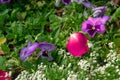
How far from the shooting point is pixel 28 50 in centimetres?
310

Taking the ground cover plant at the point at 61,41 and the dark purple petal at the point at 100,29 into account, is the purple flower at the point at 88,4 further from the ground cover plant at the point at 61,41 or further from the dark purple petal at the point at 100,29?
the dark purple petal at the point at 100,29

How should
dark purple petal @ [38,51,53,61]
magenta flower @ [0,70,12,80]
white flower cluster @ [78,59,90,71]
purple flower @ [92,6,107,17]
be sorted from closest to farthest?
white flower cluster @ [78,59,90,71] → magenta flower @ [0,70,12,80] → dark purple petal @ [38,51,53,61] → purple flower @ [92,6,107,17]

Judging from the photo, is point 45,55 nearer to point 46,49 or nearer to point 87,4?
point 46,49

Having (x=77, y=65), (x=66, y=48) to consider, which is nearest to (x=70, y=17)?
(x=66, y=48)

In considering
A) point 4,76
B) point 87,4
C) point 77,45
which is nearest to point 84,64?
point 77,45

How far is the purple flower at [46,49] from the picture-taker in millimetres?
3100

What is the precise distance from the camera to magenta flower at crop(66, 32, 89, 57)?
9.75 feet

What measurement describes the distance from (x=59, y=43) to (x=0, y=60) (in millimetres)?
390

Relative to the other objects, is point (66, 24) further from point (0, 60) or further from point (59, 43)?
point (0, 60)

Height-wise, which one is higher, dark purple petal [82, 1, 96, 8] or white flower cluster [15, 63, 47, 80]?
dark purple petal [82, 1, 96, 8]

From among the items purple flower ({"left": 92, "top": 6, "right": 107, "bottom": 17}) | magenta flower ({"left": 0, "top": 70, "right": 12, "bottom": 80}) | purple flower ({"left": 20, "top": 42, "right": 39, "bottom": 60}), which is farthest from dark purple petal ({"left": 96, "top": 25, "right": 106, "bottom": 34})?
magenta flower ({"left": 0, "top": 70, "right": 12, "bottom": 80})

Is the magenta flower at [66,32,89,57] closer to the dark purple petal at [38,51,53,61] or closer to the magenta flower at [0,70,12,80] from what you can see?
the dark purple petal at [38,51,53,61]

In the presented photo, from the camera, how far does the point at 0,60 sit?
316 centimetres

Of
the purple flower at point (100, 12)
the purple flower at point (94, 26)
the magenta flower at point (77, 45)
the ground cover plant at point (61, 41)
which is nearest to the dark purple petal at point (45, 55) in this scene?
the ground cover plant at point (61, 41)
